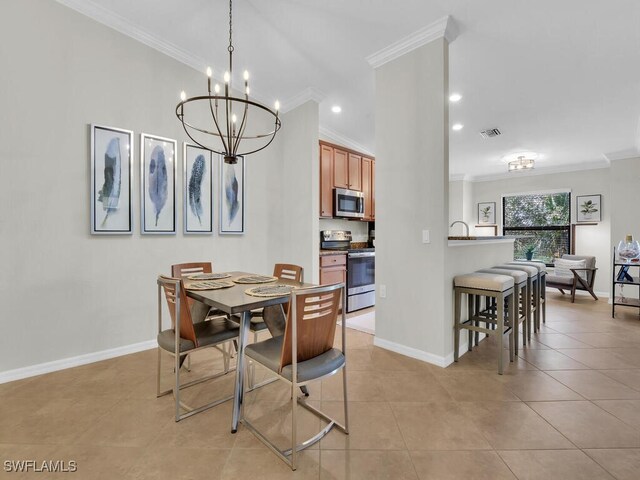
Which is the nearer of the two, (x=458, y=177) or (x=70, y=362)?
(x=70, y=362)

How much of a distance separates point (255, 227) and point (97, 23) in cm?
236

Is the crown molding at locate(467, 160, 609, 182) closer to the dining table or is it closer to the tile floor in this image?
the tile floor

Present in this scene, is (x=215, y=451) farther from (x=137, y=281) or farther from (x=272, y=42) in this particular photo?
(x=272, y=42)

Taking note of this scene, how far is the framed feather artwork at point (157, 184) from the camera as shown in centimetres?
284

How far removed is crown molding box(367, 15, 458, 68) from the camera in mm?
2445

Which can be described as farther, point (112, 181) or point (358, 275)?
point (358, 275)

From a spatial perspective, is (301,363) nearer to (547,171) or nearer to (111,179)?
(111,179)

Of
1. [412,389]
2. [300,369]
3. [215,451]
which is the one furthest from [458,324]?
[215,451]

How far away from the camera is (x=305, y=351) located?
160 centimetres

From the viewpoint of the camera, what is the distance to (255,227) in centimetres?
380

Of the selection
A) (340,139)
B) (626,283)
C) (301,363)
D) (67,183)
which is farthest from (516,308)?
(67,183)

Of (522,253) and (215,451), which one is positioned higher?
(522,253)

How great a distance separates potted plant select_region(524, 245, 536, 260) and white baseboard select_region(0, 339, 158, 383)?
279 inches

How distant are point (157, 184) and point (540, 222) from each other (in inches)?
298
